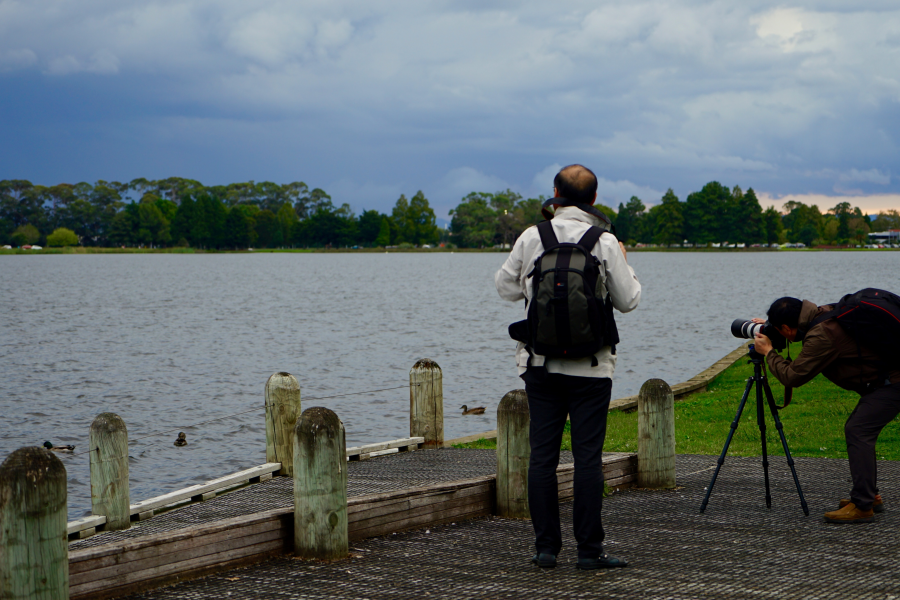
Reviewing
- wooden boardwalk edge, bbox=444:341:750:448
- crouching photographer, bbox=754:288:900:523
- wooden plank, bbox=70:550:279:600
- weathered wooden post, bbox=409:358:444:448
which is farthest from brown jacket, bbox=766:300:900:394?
wooden boardwalk edge, bbox=444:341:750:448

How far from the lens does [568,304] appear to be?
16.2 ft

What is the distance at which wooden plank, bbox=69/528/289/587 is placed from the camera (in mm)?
4723

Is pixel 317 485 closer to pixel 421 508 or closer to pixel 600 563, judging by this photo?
pixel 421 508

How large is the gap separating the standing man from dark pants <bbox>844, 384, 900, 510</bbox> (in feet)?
7.33

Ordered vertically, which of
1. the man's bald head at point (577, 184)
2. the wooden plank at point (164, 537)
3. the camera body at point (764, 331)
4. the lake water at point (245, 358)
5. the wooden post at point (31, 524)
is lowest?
the lake water at point (245, 358)

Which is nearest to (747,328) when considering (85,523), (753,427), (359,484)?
(359,484)

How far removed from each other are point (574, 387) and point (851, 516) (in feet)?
9.33

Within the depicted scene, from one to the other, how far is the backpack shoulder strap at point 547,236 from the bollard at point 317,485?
1.68 metres

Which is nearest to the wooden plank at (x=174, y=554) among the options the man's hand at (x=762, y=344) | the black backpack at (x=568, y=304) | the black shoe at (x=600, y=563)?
the black shoe at (x=600, y=563)

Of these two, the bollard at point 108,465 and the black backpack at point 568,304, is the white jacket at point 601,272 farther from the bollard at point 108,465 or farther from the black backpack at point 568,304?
the bollard at point 108,465

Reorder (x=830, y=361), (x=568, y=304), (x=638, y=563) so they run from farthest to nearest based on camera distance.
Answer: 1. (x=830, y=361)
2. (x=638, y=563)
3. (x=568, y=304)

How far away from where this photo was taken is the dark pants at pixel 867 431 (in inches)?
254

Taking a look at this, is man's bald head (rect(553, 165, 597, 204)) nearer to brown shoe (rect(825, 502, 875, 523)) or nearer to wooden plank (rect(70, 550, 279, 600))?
wooden plank (rect(70, 550, 279, 600))

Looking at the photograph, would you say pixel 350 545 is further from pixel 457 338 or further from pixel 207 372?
pixel 457 338
